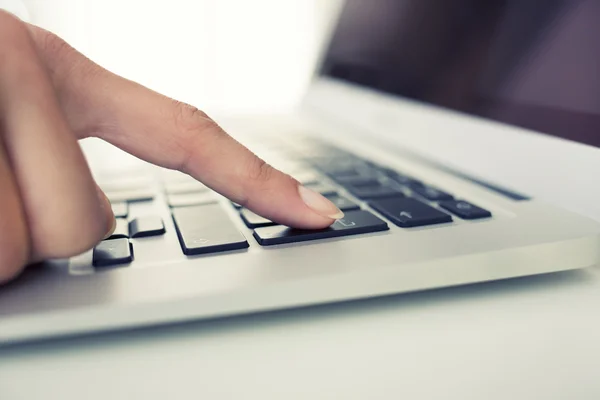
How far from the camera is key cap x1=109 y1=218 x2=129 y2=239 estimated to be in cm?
31

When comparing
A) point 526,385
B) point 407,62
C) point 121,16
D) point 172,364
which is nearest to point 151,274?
point 172,364

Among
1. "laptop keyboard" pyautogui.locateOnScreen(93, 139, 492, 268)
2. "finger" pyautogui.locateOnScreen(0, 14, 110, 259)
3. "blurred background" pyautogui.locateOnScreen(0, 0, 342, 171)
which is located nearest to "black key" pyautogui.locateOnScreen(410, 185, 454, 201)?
"laptop keyboard" pyautogui.locateOnScreen(93, 139, 492, 268)

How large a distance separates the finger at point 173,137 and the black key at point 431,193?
0.08 m

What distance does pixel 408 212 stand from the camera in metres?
0.33

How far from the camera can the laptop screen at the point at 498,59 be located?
37cm

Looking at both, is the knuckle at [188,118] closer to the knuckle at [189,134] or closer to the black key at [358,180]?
the knuckle at [189,134]

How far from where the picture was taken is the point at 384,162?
0.52 m

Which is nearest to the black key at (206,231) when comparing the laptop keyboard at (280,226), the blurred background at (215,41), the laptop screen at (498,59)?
the laptop keyboard at (280,226)

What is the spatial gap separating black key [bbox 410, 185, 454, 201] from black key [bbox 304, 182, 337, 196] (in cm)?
6

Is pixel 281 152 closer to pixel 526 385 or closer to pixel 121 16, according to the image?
pixel 526 385

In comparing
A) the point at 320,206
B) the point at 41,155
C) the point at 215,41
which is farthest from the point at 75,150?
the point at 215,41

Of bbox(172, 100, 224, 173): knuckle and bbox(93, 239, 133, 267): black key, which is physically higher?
bbox(172, 100, 224, 173): knuckle

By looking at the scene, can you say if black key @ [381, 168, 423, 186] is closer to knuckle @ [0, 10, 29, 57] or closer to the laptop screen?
the laptop screen

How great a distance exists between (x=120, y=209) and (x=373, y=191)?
17 centimetres
